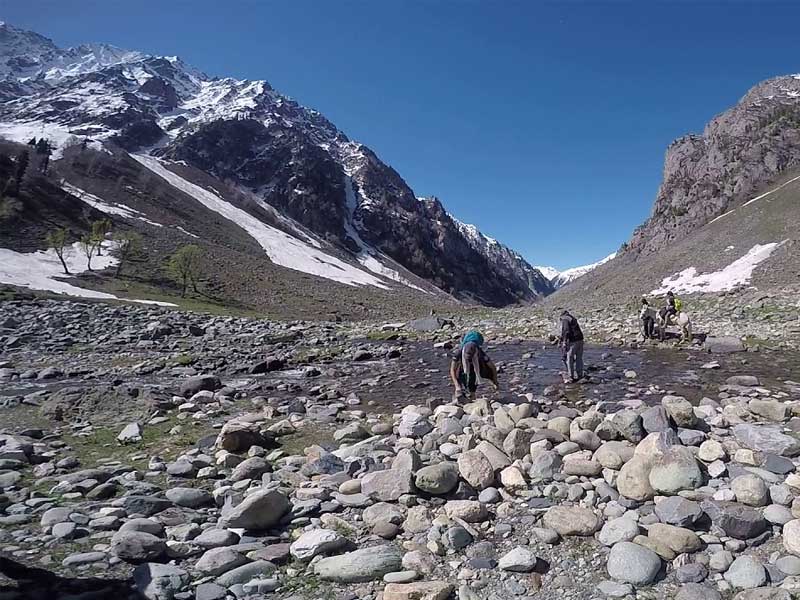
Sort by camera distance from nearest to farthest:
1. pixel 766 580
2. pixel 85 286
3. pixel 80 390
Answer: pixel 766 580, pixel 80 390, pixel 85 286

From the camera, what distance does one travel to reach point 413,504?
6.54 metres

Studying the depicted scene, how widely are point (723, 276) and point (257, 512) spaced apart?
207ft

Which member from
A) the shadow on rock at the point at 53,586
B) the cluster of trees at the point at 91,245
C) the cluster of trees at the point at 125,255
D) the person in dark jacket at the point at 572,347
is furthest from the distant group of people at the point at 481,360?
the cluster of trees at the point at 91,245

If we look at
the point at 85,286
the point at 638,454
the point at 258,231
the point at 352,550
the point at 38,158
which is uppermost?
the point at 38,158

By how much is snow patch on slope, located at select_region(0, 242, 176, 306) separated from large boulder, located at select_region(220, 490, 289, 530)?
153ft

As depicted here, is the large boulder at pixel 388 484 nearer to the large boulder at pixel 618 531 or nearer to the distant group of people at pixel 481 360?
the large boulder at pixel 618 531

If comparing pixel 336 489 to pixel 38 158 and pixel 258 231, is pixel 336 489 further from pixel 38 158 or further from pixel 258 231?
pixel 38 158

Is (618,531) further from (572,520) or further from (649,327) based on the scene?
(649,327)

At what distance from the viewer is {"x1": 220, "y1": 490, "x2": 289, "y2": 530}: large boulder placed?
5.99 m

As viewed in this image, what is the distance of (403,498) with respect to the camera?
660cm

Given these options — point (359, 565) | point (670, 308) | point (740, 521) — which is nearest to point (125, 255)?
point (670, 308)

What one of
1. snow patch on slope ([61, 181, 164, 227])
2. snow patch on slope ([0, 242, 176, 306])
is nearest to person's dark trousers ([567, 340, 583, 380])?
snow patch on slope ([0, 242, 176, 306])

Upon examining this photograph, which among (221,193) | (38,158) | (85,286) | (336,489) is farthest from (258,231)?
(336,489)

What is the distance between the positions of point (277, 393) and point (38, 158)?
449 ft
